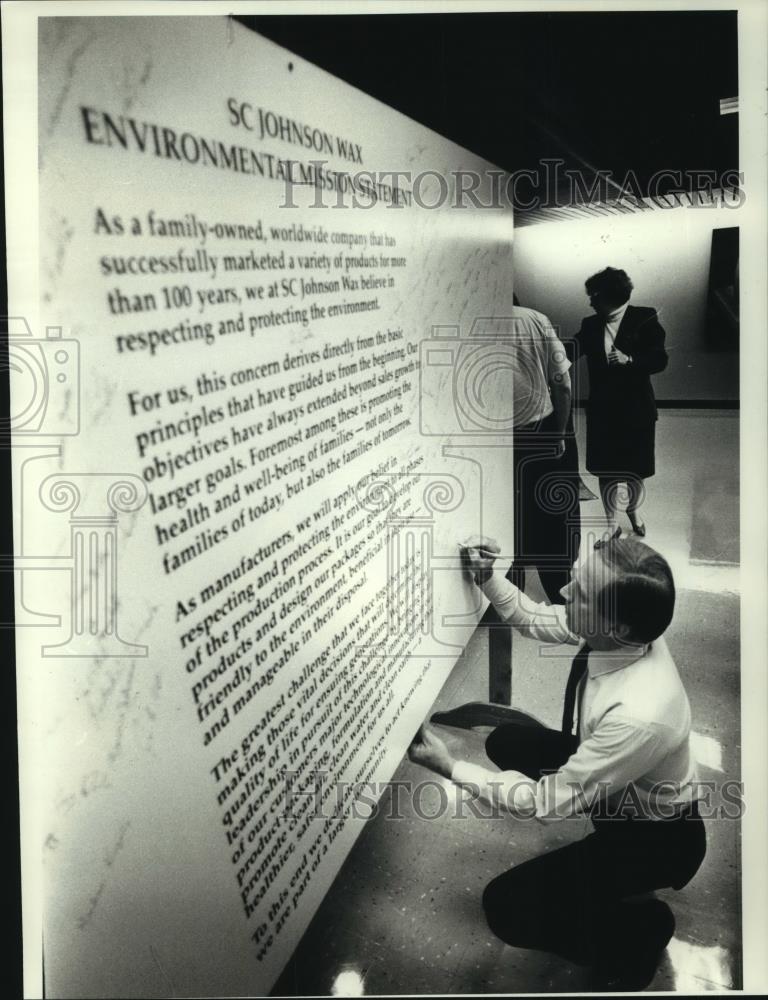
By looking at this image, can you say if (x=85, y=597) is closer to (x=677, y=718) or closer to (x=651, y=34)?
(x=677, y=718)

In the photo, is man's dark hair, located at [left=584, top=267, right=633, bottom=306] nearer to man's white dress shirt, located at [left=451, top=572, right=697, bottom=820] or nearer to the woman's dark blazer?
the woman's dark blazer

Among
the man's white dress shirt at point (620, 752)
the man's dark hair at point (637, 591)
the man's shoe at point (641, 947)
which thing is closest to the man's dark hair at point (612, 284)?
the man's dark hair at point (637, 591)

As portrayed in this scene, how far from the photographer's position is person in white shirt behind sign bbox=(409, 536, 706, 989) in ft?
5.17

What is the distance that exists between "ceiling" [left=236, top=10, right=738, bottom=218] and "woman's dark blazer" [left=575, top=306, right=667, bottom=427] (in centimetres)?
24

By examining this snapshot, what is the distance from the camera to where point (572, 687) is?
1.59m

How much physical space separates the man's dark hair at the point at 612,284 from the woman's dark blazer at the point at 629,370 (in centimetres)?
4

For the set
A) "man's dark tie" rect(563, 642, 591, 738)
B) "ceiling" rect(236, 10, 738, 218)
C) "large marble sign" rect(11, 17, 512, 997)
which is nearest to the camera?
"large marble sign" rect(11, 17, 512, 997)

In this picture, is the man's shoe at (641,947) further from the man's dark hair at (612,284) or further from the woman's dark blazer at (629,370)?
the man's dark hair at (612,284)

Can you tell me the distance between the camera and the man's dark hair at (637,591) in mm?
1583

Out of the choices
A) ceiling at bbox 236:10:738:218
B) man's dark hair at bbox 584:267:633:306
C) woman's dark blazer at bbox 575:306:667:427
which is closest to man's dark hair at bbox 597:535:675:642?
woman's dark blazer at bbox 575:306:667:427

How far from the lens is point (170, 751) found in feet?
4.15

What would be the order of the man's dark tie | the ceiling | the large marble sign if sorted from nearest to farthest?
1. the large marble sign
2. the ceiling
3. the man's dark tie

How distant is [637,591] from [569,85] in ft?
3.03

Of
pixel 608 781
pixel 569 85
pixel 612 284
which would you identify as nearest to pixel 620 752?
pixel 608 781
